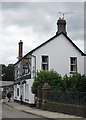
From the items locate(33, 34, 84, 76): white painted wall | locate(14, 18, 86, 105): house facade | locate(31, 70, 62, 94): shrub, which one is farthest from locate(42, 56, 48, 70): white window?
locate(31, 70, 62, 94): shrub

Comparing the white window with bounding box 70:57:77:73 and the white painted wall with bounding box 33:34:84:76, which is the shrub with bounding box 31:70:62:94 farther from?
the white window with bounding box 70:57:77:73

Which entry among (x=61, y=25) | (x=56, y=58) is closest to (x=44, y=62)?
(x=56, y=58)

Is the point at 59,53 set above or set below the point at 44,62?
above

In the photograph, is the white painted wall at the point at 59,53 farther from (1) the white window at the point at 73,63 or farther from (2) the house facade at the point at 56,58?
(1) the white window at the point at 73,63

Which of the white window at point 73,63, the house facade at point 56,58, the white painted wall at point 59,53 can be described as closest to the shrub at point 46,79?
the house facade at point 56,58

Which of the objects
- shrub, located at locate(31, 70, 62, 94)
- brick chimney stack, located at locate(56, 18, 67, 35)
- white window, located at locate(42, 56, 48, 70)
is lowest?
shrub, located at locate(31, 70, 62, 94)

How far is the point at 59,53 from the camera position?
29.8 m

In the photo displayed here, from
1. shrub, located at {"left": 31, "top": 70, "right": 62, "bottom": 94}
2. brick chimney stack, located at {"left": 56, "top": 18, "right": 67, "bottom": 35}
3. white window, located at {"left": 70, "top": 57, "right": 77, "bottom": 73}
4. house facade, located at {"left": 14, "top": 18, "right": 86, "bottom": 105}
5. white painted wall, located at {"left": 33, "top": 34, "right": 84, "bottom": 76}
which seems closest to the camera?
shrub, located at {"left": 31, "top": 70, "right": 62, "bottom": 94}

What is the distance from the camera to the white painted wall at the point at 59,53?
2927 centimetres

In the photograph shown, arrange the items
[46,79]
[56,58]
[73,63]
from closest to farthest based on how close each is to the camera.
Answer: [46,79] < [56,58] < [73,63]

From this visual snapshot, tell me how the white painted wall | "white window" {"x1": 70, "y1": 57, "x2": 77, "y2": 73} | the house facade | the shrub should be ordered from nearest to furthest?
the shrub → the house facade → the white painted wall → "white window" {"x1": 70, "y1": 57, "x2": 77, "y2": 73}

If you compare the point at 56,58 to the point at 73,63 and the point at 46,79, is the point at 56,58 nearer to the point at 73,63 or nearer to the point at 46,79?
the point at 73,63

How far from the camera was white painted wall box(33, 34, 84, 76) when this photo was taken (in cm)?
2927

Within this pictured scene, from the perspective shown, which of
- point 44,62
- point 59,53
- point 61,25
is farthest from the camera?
point 61,25
